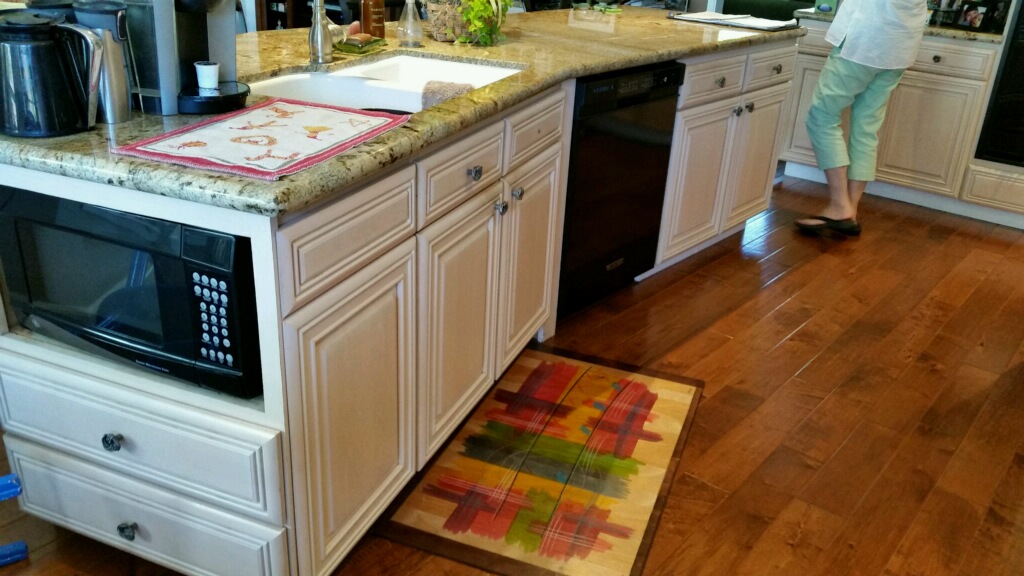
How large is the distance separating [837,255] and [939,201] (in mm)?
1055

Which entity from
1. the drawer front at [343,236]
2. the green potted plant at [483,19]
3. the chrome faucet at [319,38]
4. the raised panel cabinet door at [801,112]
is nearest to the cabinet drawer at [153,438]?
the drawer front at [343,236]

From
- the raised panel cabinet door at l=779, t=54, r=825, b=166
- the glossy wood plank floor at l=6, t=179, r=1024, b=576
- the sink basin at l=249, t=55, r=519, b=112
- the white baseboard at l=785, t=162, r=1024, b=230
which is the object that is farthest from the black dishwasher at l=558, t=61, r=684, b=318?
Answer: the white baseboard at l=785, t=162, r=1024, b=230

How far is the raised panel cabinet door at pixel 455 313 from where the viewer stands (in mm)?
1765

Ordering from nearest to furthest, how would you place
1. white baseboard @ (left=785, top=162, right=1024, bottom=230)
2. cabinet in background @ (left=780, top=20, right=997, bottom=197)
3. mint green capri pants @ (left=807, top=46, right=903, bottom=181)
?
mint green capri pants @ (left=807, top=46, right=903, bottom=181) → cabinet in background @ (left=780, top=20, right=997, bottom=197) → white baseboard @ (left=785, top=162, right=1024, bottom=230)

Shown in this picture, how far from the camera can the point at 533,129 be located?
2201 mm

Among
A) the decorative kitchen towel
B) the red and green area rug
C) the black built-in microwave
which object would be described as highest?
the decorative kitchen towel

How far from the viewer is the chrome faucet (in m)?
2.16

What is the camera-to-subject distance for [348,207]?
1384mm

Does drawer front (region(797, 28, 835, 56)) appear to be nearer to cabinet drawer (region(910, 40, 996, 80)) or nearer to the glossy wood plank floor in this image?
cabinet drawer (region(910, 40, 996, 80))

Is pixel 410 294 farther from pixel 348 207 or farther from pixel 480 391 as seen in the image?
pixel 480 391

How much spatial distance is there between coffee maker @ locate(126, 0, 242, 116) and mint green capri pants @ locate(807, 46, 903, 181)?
110 inches

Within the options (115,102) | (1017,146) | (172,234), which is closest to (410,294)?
(172,234)

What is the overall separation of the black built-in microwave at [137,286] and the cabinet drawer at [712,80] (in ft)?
6.72

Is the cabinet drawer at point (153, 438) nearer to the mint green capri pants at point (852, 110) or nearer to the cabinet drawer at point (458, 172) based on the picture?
the cabinet drawer at point (458, 172)
